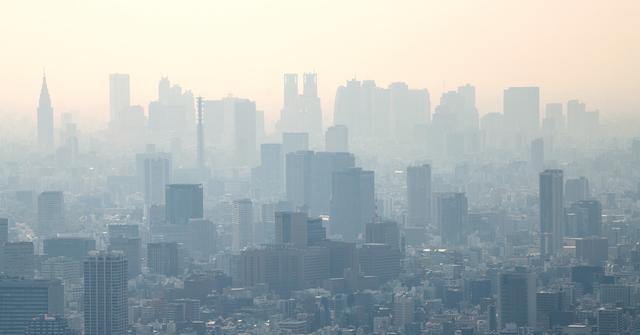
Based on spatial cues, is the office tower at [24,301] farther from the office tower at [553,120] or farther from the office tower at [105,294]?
the office tower at [553,120]

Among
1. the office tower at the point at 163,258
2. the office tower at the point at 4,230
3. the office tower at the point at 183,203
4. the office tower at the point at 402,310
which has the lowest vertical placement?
the office tower at the point at 402,310

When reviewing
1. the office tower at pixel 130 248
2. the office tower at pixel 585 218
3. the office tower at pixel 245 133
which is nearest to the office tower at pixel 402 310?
the office tower at pixel 130 248

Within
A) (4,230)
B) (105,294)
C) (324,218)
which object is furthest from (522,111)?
(105,294)

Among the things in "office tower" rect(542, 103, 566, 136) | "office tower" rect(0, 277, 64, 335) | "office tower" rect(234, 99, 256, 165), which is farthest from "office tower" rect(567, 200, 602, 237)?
"office tower" rect(234, 99, 256, 165)

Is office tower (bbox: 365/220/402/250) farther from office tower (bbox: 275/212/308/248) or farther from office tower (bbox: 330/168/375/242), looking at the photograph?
office tower (bbox: 275/212/308/248)

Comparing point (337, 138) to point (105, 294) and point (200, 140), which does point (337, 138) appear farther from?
point (105, 294)

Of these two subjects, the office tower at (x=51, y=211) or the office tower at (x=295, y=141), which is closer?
the office tower at (x=51, y=211)

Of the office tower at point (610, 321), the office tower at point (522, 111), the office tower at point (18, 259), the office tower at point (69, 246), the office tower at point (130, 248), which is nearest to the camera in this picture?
the office tower at point (610, 321)
